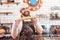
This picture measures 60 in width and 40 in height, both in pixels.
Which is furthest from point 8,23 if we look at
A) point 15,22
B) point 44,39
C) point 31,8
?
point 44,39

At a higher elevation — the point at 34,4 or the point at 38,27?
the point at 34,4

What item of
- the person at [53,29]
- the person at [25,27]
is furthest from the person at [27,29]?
the person at [53,29]

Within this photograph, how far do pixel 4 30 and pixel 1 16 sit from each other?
4.9 inches

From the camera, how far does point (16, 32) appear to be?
112cm

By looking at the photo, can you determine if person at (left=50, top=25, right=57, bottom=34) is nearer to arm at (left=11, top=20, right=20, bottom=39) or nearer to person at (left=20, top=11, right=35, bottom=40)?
person at (left=20, top=11, right=35, bottom=40)

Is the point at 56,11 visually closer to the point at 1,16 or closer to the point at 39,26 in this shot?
the point at 39,26

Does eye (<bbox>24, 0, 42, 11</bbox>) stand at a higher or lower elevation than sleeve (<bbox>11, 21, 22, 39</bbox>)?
higher

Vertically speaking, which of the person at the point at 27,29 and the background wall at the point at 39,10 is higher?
the background wall at the point at 39,10

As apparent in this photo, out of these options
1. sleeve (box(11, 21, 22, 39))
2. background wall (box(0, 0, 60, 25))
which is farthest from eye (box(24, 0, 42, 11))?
sleeve (box(11, 21, 22, 39))

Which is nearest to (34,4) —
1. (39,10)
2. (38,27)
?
(39,10)

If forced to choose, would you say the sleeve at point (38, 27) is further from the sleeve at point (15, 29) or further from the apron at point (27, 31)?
the sleeve at point (15, 29)

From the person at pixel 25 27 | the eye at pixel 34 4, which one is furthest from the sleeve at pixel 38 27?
the eye at pixel 34 4

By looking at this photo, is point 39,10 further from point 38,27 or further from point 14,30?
point 14,30

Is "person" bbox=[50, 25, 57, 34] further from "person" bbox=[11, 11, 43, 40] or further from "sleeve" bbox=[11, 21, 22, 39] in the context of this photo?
"sleeve" bbox=[11, 21, 22, 39]
